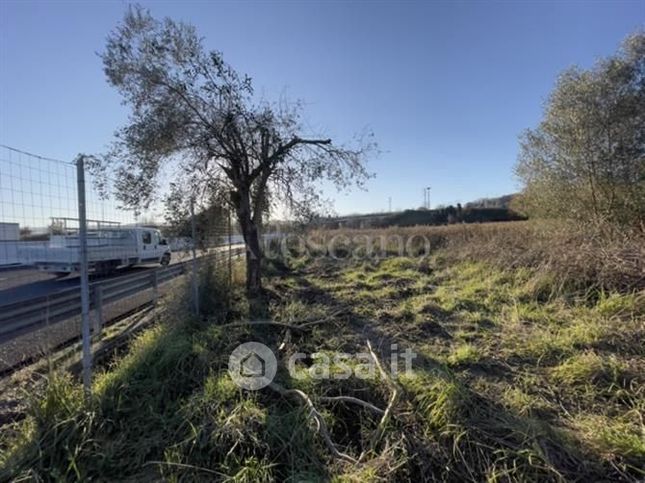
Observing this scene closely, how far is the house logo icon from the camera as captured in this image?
2824 millimetres

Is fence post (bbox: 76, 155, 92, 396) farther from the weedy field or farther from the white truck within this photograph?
the white truck

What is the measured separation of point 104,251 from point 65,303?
7.66 metres

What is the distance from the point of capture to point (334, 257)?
41.5ft

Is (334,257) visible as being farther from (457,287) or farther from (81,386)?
(81,386)

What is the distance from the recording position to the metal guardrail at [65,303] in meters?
3.85

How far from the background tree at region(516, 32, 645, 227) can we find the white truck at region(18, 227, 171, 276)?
1098 cm

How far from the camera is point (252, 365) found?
127 inches

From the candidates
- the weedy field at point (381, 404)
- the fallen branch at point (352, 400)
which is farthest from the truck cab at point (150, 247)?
the fallen branch at point (352, 400)

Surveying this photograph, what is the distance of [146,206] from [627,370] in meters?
7.28

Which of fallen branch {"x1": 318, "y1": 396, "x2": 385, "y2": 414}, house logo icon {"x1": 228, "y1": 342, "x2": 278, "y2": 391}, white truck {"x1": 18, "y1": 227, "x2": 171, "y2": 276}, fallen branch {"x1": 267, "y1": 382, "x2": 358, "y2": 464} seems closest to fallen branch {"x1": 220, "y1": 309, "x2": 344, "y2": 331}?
house logo icon {"x1": 228, "y1": 342, "x2": 278, "y2": 391}

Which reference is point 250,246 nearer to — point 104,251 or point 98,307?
point 98,307

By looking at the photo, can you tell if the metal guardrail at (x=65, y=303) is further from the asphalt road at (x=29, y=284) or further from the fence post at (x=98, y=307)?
the asphalt road at (x=29, y=284)

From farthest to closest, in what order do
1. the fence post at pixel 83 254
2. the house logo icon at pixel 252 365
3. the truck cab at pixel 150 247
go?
1. the truck cab at pixel 150 247
2. the house logo icon at pixel 252 365
3. the fence post at pixel 83 254

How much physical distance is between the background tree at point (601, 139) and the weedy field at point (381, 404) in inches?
156
